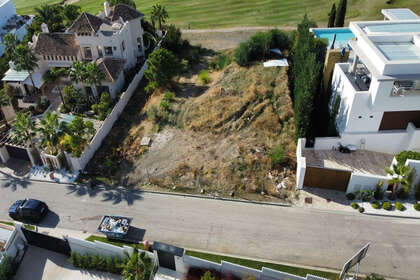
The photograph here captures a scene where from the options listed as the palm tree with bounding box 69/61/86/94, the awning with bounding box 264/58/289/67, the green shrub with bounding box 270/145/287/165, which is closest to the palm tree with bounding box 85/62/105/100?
the palm tree with bounding box 69/61/86/94

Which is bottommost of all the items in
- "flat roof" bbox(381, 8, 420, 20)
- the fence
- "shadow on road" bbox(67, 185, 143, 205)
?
"shadow on road" bbox(67, 185, 143, 205)

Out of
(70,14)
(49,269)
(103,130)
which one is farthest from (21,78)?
(49,269)

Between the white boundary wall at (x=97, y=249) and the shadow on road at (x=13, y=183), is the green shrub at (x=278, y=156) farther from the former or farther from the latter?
the shadow on road at (x=13, y=183)

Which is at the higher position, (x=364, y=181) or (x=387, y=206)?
(x=364, y=181)

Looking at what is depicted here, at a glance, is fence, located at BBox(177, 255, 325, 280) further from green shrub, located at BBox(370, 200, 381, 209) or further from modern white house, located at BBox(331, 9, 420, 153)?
modern white house, located at BBox(331, 9, 420, 153)

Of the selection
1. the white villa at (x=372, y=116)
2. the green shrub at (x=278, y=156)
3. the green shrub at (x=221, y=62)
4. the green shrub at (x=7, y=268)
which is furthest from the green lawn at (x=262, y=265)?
the green shrub at (x=221, y=62)

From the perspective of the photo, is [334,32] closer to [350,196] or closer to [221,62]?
[221,62]
